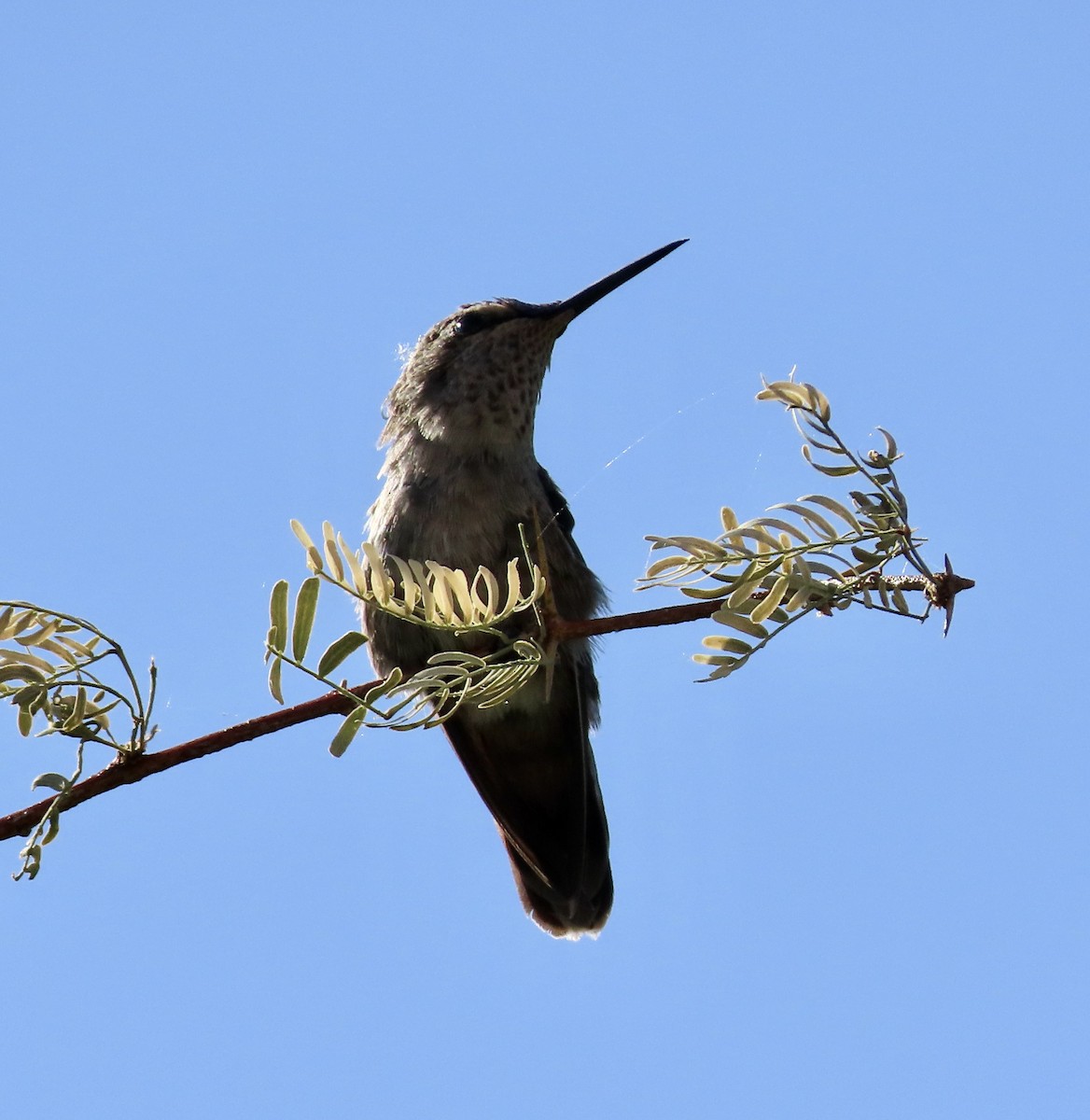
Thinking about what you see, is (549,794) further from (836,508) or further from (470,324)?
(836,508)

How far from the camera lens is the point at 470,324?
18.6ft

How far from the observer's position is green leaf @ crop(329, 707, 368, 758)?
209 cm

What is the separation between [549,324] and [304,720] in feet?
11.9

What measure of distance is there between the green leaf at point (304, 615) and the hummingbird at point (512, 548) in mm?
2609

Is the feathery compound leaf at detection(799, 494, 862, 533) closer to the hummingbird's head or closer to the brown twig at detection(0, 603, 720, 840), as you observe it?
the brown twig at detection(0, 603, 720, 840)

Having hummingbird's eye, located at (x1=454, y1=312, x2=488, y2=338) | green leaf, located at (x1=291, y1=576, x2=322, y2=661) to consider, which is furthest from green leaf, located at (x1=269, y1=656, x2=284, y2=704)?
hummingbird's eye, located at (x1=454, y1=312, x2=488, y2=338)

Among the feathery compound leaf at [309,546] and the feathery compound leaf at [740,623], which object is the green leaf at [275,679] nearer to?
the feathery compound leaf at [309,546]

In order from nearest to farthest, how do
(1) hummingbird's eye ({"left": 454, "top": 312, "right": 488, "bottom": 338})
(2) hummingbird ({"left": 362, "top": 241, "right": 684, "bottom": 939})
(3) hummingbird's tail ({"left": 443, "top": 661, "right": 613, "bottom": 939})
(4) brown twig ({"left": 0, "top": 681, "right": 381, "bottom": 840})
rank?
(4) brown twig ({"left": 0, "top": 681, "right": 381, "bottom": 840})
(2) hummingbird ({"left": 362, "top": 241, "right": 684, "bottom": 939})
(3) hummingbird's tail ({"left": 443, "top": 661, "right": 613, "bottom": 939})
(1) hummingbird's eye ({"left": 454, "top": 312, "right": 488, "bottom": 338})

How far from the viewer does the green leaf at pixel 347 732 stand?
2088 millimetres

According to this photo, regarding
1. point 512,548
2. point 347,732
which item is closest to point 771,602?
point 347,732

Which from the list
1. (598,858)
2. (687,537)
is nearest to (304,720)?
(687,537)

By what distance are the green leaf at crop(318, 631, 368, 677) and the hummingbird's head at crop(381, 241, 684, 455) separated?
9.82 feet

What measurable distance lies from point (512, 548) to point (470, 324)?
1.30 m

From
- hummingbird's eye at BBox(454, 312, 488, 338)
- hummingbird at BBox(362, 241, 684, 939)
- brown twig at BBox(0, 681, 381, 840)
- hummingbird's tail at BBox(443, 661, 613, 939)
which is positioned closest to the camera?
brown twig at BBox(0, 681, 381, 840)
